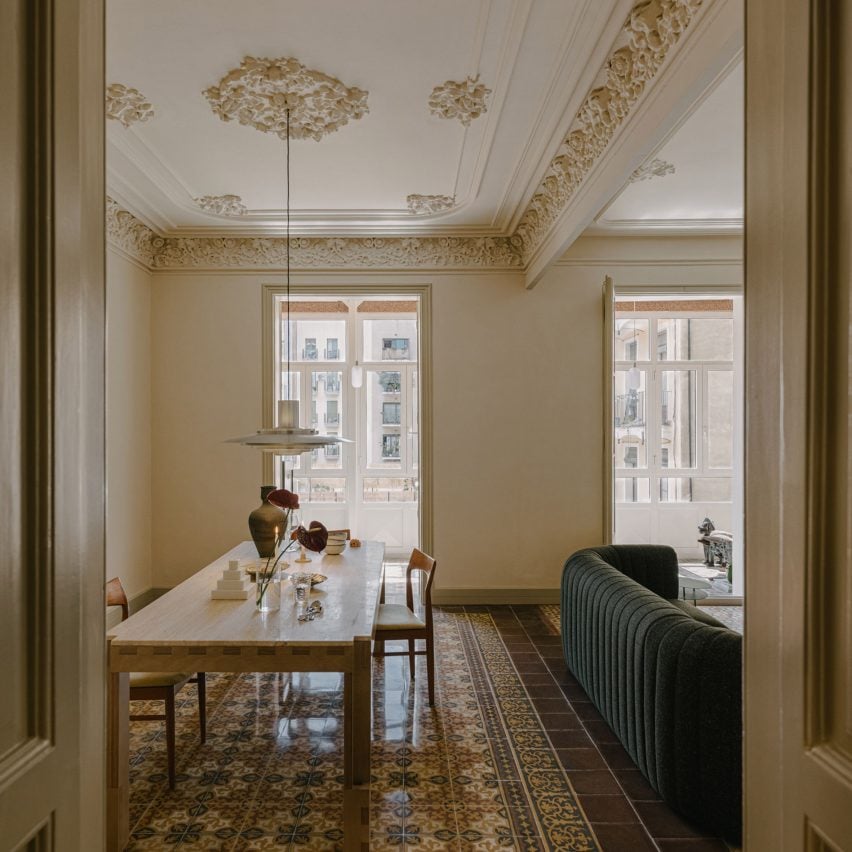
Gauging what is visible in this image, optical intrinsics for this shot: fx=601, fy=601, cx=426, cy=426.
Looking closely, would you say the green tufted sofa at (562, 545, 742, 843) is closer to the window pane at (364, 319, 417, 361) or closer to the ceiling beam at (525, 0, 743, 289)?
the ceiling beam at (525, 0, 743, 289)

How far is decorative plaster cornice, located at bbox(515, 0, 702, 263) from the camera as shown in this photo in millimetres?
2225

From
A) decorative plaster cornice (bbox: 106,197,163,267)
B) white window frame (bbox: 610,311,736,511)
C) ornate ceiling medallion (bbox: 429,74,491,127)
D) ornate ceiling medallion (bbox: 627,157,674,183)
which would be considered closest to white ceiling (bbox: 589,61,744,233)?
ornate ceiling medallion (bbox: 627,157,674,183)

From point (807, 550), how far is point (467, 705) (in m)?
3.01

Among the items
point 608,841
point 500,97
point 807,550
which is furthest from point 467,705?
point 500,97

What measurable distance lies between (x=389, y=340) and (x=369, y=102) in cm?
468

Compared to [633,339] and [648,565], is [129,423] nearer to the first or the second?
[648,565]

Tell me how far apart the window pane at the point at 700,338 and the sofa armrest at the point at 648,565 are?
4.36m

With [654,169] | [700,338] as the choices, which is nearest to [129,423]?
[654,169]

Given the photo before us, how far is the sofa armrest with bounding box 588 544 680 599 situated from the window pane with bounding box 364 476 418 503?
12.7 ft

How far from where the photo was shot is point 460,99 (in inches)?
126

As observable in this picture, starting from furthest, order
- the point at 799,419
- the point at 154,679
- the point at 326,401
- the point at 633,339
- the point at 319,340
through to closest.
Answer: the point at 633,339 → the point at 319,340 → the point at 326,401 → the point at 154,679 → the point at 799,419

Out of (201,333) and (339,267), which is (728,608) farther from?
(201,333)

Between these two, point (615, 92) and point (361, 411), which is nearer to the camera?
point (615, 92)

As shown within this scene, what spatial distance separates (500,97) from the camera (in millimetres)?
3143
